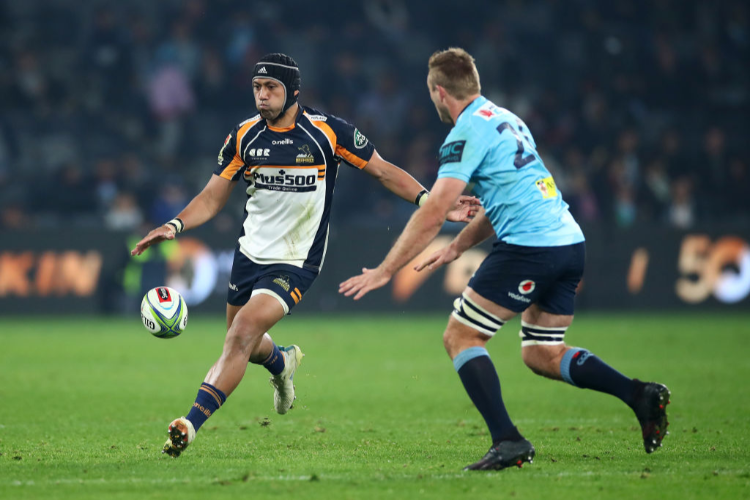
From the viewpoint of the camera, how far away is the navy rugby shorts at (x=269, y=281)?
6762 mm

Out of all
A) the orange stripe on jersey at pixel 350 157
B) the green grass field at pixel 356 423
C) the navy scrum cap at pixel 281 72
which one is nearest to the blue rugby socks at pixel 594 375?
the green grass field at pixel 356 423

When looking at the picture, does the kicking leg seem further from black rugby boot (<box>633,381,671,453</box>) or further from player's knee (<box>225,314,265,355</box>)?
black rugby boot (<box>633,381,671,453</box>)

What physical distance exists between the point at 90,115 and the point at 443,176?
1639 cm

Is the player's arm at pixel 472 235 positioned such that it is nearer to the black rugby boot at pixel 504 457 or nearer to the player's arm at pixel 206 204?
the black rugby boot at pixel 504 457

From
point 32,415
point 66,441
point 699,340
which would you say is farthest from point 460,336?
point 699,340

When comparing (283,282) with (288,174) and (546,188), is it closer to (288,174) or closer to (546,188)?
(288,174)

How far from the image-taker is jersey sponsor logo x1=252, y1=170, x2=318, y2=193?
6.95 metres

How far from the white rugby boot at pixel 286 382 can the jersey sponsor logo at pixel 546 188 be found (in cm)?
262

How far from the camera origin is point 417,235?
5688 mm

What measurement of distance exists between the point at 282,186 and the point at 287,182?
5 cm

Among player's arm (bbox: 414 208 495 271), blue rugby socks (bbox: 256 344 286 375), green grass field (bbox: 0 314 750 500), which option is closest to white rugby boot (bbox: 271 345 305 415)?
blue rugby socks (bbox: 256 344 286 375)

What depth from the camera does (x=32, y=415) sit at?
8180 millimetres

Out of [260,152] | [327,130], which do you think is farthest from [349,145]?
[260,152]

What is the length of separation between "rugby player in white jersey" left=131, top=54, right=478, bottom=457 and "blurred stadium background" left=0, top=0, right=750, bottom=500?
3.78 ft
